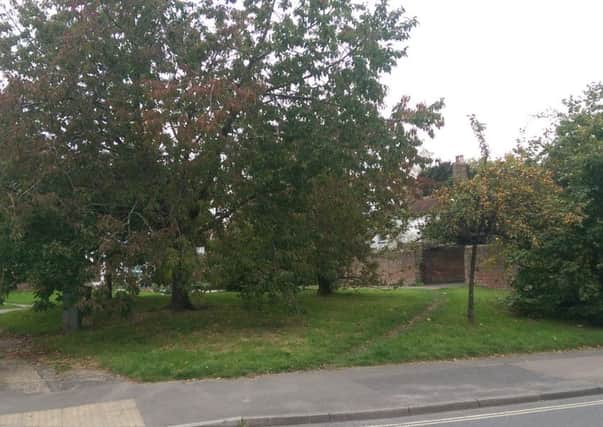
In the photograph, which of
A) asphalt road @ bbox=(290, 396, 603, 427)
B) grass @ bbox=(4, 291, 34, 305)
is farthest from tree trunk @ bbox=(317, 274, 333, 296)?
grass @ bbox=(4, 291, 34, 305)

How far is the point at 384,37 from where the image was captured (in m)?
12.6

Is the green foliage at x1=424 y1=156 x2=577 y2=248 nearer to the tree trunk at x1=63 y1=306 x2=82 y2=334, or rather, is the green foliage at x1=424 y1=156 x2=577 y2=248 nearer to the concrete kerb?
the concrete kerb

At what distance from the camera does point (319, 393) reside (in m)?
8.18

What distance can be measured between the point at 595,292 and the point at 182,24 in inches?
434

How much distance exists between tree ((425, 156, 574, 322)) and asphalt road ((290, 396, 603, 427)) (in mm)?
5061

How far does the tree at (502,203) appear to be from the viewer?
12.1 m

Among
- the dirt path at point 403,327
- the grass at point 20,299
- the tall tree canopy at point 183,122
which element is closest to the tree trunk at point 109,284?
the tall tree canopy at point 183,122

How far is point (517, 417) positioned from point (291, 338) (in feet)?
18.1

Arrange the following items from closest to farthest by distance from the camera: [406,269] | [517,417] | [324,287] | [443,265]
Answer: [517,417] → [324,287] → [406,269] → [443,265]

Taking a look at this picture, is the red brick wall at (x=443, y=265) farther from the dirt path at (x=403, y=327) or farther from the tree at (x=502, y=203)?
the tree at (x=502, y=203)

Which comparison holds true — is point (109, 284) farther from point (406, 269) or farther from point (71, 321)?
point (406, 269)

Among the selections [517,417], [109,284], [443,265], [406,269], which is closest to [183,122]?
[109,284]

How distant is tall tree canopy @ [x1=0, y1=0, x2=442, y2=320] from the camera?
1103 cm

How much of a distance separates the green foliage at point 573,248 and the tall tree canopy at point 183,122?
12.0 feet
